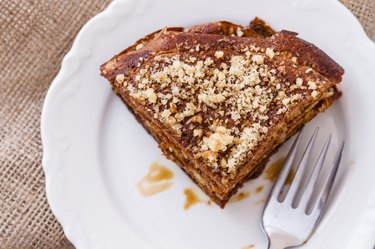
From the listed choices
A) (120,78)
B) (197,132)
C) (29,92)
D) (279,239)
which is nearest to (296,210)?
(279,239)

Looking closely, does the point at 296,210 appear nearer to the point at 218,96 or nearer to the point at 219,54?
the point at 218,96

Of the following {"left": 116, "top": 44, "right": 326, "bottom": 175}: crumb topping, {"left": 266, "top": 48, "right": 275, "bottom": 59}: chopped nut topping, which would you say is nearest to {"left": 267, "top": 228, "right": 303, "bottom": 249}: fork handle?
{"left": 116, "top": 44, "right": 326, "bottom": 175}: crumb topping

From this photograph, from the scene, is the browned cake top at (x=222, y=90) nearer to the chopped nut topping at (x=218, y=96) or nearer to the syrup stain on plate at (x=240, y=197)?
the chopped nut topping at (x=218, y=96)

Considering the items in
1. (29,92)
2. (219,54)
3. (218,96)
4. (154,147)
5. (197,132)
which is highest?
(219,54)

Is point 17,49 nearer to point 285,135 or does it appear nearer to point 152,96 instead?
point 152,96

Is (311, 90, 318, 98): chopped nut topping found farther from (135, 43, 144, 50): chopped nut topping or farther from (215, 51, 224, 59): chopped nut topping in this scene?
(135, 43, 144, 50): chopped nut topping

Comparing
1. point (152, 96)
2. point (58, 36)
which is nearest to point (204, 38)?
point (152, 96)

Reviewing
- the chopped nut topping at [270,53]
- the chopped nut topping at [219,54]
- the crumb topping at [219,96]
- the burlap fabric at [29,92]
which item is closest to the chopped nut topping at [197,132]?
the crumb topping at [219,96]
